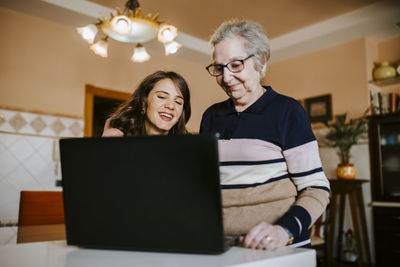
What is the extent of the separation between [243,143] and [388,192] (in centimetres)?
300

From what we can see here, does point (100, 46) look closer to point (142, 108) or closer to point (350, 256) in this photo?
point (142, 108)

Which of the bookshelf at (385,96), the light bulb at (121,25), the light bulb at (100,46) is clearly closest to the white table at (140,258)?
the light bulb at (121,25)

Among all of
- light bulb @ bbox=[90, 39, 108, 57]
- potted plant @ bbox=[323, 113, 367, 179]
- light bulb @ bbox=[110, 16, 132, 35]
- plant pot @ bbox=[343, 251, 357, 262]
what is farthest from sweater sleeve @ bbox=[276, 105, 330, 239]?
plant pot @ bbox=[343, 251, 357, 262]

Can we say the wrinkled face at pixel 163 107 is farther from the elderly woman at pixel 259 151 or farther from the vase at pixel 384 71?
the vase at pixel 384 71

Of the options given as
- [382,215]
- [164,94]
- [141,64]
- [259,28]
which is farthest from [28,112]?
[382,215]

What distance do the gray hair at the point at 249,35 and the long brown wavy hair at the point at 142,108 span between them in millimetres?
646

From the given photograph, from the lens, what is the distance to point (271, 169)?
102 centimetres

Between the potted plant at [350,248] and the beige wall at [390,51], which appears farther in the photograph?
the beige wall at [390,51]

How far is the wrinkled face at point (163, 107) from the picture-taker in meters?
1.67

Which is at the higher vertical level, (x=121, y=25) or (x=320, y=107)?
(x=121, y=25)

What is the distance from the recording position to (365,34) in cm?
392

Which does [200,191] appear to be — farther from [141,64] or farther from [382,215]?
[141,64]

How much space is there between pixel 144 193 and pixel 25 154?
321cm

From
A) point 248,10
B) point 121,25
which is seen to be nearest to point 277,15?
point 248,10
